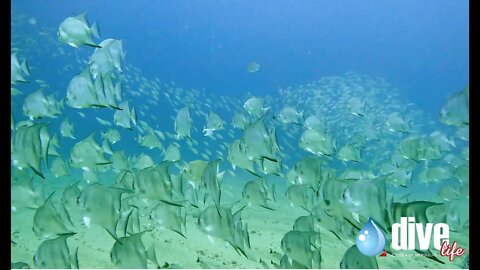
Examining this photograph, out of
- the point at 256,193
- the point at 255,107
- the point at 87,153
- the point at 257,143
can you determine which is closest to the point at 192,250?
the point at 256,193

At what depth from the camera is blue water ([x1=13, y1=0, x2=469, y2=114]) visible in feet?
147

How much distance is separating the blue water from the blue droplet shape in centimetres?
4014

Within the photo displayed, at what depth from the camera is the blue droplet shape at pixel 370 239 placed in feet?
13.2

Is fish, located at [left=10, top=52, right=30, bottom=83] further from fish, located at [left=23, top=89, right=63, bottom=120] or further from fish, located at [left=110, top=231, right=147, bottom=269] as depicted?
fish, located at [left=110, top=231, right=147, bottom=269]

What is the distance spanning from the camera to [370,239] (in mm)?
4070

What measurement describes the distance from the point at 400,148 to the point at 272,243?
2.36 meters

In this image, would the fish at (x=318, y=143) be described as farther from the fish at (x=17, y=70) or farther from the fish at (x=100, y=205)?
the fish at (x=17, y=70)

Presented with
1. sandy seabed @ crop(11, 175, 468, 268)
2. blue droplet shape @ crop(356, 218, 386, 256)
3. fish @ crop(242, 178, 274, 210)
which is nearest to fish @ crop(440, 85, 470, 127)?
blue droplet shape @ crop(356, 218, 386, 256)

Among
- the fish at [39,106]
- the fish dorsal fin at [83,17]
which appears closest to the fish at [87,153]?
the fish at [39,106]

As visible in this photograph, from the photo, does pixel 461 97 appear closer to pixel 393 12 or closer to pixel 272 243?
pixel 272 243

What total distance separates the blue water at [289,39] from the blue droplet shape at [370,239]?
40141mm

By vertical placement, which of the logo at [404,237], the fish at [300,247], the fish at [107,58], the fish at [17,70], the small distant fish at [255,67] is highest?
the small distant fish at [255,67]

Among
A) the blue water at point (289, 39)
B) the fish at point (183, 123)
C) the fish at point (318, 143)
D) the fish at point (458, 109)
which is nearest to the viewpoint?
the fish at point (458, 109)
